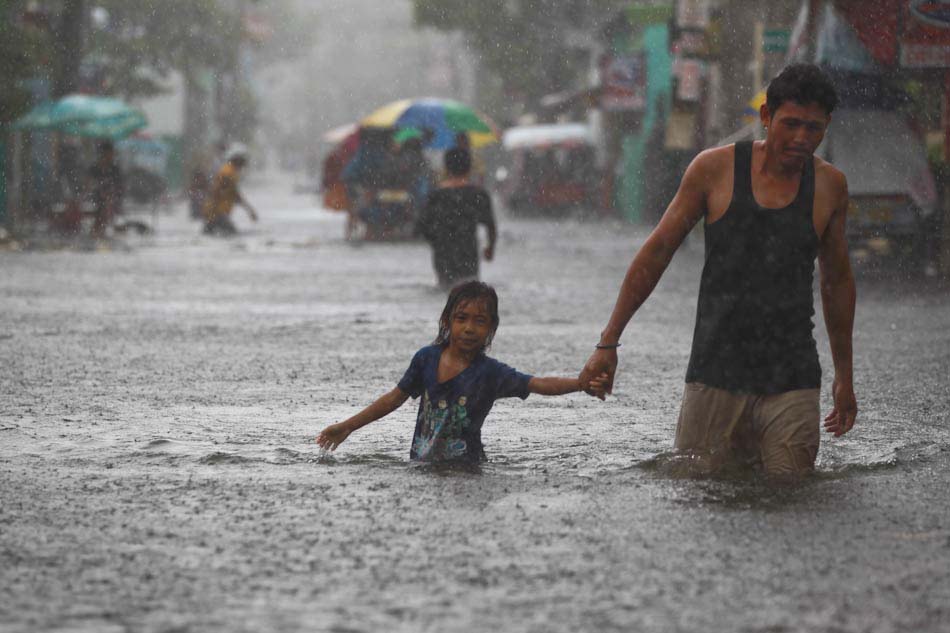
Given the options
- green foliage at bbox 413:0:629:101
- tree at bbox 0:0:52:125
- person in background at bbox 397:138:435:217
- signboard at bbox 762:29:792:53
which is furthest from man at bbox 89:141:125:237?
green foliage at bbox 413:0:629:101

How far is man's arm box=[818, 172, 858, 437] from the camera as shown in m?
5.89

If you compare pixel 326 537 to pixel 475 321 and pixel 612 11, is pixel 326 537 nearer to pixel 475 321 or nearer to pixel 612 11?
pixel 475 321

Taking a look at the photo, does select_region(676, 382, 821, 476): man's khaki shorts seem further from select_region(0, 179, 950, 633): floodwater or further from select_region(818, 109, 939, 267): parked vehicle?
select_region(818, 109, 939, 267): parked vehicle

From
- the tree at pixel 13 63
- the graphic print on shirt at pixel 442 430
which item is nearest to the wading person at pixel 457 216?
the graphic print on shirt at pixel 442 430

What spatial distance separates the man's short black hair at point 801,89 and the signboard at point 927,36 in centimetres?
1317

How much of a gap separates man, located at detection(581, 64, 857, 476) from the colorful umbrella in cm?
2268

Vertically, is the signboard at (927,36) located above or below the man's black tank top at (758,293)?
above

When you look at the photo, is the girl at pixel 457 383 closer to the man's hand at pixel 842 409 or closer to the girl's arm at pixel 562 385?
the girl's arm at pixel 562 385

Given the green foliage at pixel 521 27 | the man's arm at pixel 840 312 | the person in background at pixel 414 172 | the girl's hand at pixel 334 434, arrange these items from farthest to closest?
1. the green foliage at pixel 521 27
2. the person in background at pixel 414 172
3. the girl's hand at pixel 334 434
4. the man's arm at pixel 840 312

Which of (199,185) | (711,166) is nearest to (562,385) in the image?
(711,166)

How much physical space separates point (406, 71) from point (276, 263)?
9160cm

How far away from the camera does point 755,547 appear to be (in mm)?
5000

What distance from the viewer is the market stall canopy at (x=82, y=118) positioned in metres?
29.6

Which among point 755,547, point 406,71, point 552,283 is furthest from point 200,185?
point 406,71
